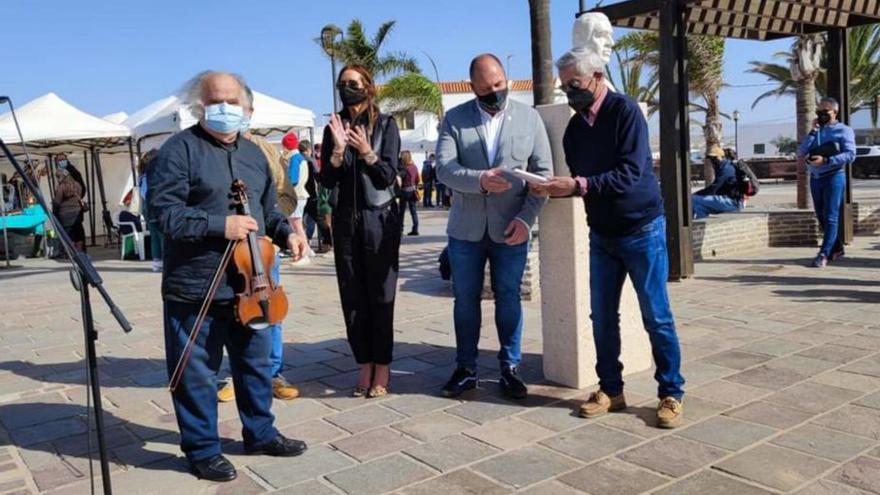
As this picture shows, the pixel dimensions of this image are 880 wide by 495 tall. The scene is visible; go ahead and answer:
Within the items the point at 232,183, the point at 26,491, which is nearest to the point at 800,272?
the point at 232,183

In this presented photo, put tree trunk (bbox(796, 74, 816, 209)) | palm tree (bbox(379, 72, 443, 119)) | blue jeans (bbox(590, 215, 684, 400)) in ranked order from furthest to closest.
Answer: palm tree (bbox(379, 72, 443, 119)) < tree trunk (bbox(796, 74, 816, 209)) < blue jeans (bbox(590, 215, 684, 400))

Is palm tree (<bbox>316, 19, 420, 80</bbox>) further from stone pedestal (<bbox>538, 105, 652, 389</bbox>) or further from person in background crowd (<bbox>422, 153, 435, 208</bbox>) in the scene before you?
stone pedestal (<bbox>538, 105, 652, 389</bbox>)

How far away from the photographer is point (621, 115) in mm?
3598

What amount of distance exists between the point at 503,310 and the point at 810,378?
1.76 meters

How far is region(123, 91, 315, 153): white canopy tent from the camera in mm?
12969

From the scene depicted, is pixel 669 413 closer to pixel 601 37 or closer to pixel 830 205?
pixel 601 37

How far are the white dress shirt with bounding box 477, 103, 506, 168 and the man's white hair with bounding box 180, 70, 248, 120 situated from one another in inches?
51.4

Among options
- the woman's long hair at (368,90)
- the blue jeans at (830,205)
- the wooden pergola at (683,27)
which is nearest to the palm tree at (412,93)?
the wooden pergola at (683,27)

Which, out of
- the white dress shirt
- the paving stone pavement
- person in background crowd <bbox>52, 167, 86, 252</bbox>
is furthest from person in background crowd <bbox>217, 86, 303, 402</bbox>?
person in background crowd <bbox>52, 167, 86, 252</bbox>

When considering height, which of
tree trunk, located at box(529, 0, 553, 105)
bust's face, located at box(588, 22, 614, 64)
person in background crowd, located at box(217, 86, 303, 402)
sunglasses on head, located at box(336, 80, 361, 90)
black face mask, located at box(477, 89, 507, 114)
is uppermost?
tree trunk, located at box(529, 0, 553, 105)

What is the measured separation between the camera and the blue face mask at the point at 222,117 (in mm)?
3285

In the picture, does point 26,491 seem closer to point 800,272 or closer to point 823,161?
point 800,272

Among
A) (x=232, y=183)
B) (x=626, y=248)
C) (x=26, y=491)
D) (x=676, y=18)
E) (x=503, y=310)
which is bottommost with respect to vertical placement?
(x=26, y=491)

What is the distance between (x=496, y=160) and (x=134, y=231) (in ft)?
35.1
